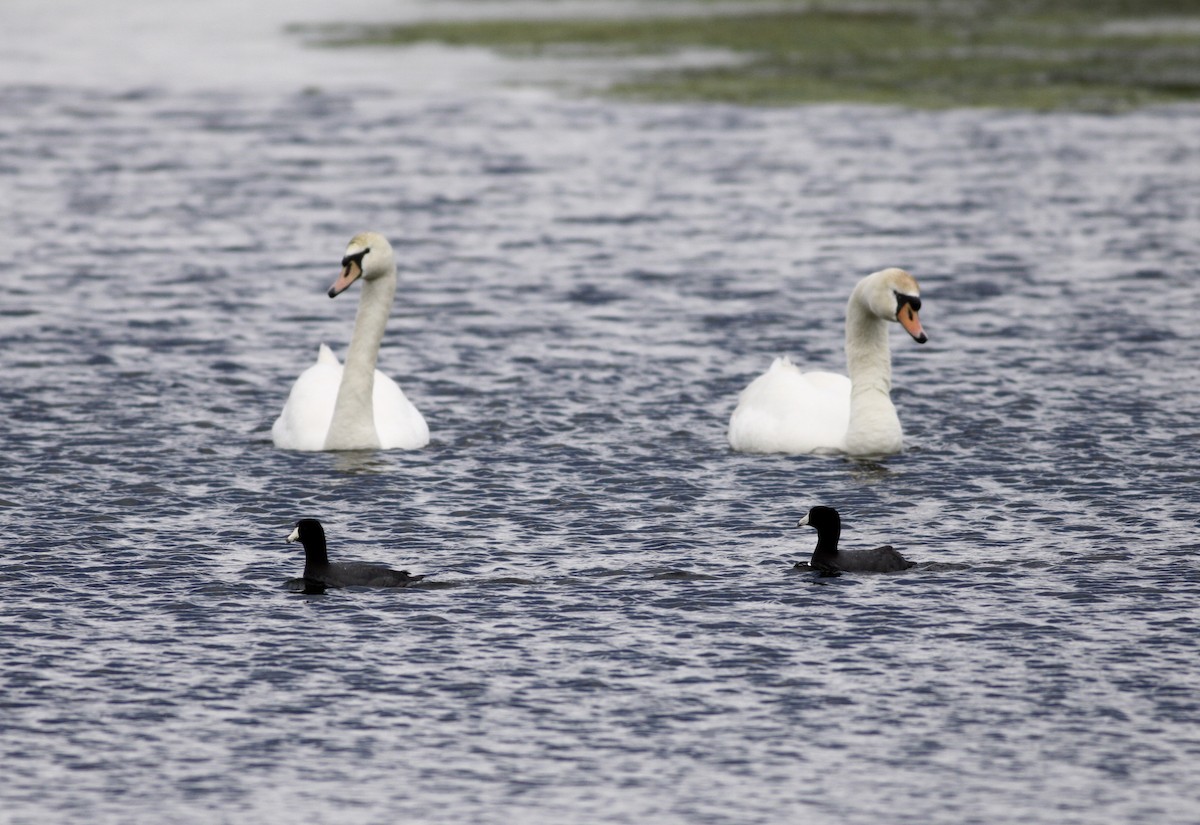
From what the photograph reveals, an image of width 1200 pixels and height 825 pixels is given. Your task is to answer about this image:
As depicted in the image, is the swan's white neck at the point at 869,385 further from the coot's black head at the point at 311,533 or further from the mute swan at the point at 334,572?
the coot's black head at the point at 311,533

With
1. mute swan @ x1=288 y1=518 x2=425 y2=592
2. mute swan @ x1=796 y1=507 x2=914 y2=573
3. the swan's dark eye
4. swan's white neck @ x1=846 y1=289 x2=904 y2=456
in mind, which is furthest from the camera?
the swan's dark eye

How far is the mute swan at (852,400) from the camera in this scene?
Result: 16.0m

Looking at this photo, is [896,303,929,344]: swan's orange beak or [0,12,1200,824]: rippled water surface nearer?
[0,12,1200,824]: rippled water surface

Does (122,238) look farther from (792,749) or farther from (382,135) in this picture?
(792,749)

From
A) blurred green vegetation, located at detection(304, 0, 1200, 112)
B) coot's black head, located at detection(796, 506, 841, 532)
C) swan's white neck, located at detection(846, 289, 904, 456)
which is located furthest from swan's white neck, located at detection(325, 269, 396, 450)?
blurred green vegetation, located at detection(304, 0, 1200, 112)

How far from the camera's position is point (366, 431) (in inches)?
636

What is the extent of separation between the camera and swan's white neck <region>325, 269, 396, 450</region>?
16.2m

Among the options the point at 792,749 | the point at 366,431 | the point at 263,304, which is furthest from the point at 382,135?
the point at 792,749

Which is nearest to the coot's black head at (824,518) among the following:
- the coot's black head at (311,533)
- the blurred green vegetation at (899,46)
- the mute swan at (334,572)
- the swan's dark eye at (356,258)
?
the mute swan at (334,572)

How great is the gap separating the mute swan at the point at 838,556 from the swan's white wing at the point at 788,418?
3392mm

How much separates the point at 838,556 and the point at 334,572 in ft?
9.82

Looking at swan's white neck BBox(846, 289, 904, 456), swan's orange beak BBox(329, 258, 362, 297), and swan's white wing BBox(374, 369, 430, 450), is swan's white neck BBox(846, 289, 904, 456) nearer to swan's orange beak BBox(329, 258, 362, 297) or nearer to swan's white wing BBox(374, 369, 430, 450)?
swan's white wing BBox(374, 369, 430, 450)

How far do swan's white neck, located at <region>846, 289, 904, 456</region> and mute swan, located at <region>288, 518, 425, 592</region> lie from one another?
188 inches

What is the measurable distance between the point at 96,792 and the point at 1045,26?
3764cm
